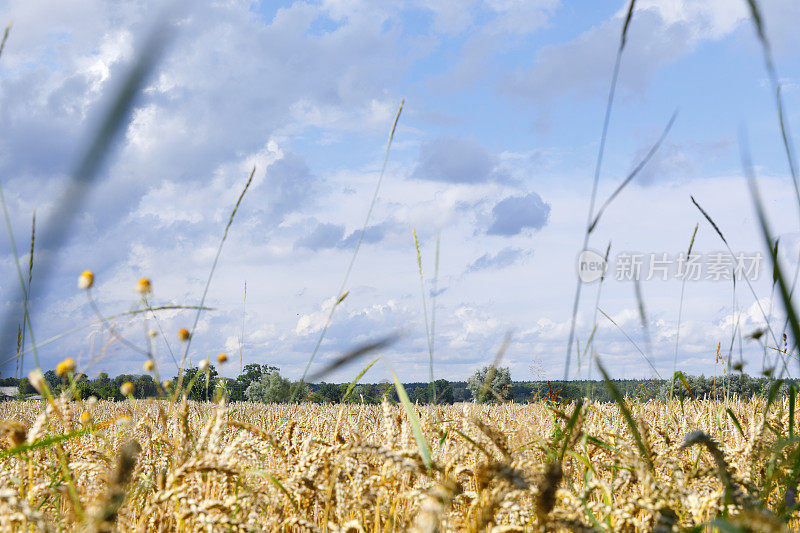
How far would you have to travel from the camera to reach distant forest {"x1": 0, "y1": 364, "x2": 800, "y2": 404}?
2.58 m

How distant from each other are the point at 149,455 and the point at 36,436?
50.4 inches

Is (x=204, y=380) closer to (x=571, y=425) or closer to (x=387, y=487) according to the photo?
(x=387, y=487)

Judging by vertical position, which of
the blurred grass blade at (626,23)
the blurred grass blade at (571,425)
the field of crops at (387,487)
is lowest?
the field of crops at (387,487)

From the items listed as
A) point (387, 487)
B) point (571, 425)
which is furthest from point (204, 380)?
point (571, 425)

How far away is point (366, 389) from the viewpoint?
5391 millimetres

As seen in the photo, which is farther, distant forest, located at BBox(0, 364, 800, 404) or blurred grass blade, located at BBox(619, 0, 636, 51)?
distant forest, located at BBox(0, 364, 800, 404)

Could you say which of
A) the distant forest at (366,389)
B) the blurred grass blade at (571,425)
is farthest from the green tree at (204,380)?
the blurred grass blade at (571,425)

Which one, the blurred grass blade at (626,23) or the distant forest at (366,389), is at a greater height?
the blurred grass blade at (626,23)

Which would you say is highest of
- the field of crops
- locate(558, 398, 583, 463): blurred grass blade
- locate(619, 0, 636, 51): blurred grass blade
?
locate(619, 0, 636, 51): blurred grass blade

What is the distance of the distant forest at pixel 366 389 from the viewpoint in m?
2.58

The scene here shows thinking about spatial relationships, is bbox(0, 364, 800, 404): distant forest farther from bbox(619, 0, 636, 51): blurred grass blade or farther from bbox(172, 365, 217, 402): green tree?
bbox(619, 0, 636, 51): blurred grass blade

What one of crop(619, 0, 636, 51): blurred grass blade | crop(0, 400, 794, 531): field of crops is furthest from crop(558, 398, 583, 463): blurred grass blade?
crop(619, 0, 636, 51): blurred grass blade

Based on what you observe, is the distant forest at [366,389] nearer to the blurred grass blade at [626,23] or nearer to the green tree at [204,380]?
the green tree at [204,380]

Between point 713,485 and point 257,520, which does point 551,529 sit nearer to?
point 257,520
